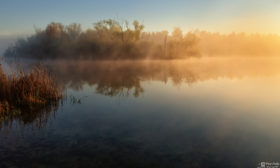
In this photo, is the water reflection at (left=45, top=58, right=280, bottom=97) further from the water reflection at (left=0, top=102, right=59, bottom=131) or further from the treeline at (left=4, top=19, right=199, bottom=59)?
the treeline at (left=4, top=19, right=199, bottom=59)

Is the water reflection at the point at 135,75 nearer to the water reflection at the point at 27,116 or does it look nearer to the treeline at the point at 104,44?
the water reflection at the point at 27,116

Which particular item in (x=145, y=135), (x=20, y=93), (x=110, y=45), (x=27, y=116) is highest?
(x=110, y=45)

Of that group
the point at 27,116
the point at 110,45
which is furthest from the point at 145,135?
the point at 110,45

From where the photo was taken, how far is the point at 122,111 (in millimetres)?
9648

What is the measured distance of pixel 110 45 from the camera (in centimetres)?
4941

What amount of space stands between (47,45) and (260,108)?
185 ft

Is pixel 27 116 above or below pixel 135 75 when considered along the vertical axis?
below

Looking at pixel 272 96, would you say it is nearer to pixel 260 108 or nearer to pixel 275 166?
pixel 260 108

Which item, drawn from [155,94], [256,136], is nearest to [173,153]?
[256,136]

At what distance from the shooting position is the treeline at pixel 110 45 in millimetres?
49719

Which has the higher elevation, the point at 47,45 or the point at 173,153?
the point at 47,45

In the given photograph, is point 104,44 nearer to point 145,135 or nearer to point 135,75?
point 135,75

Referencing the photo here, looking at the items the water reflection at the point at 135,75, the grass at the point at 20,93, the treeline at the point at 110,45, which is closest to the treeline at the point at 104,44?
the treeline at the point at 110,45

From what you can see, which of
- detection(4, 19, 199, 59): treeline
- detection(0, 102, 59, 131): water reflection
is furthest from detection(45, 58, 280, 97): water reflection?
detection(4, 19, 199, 59): treeline
